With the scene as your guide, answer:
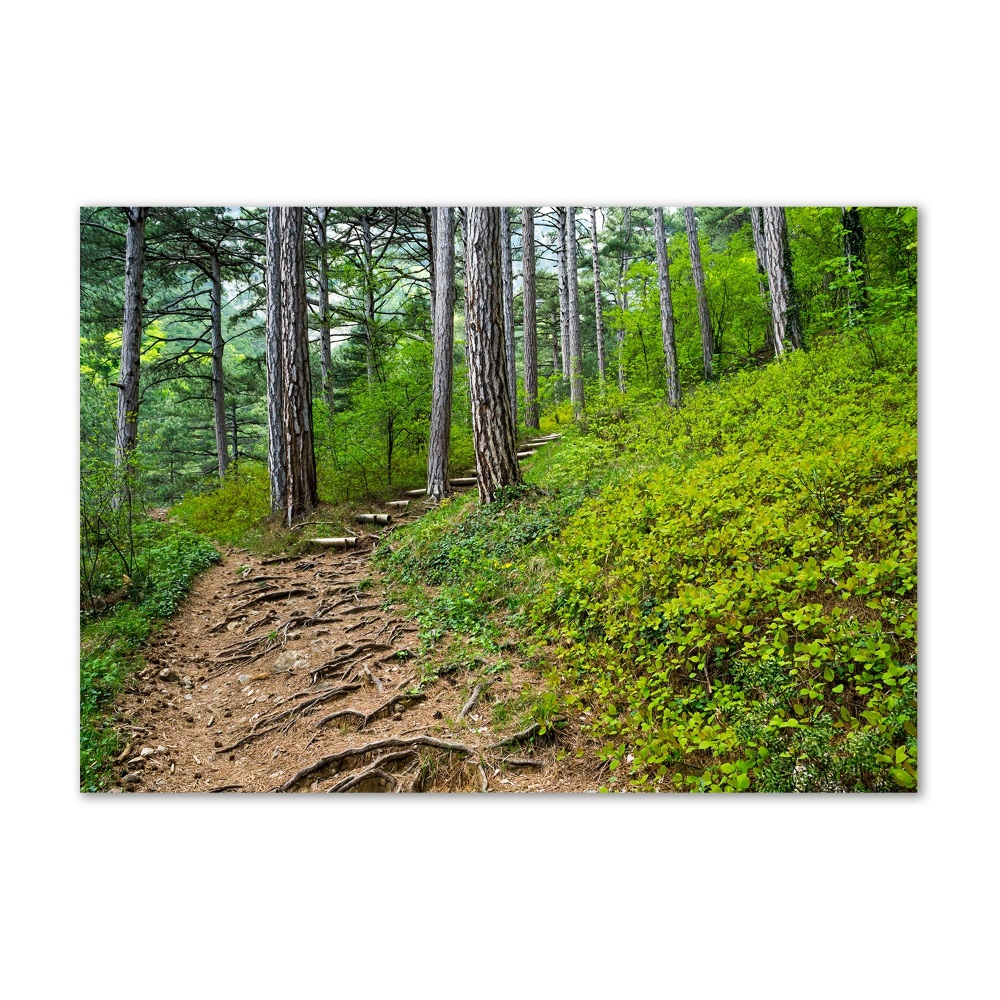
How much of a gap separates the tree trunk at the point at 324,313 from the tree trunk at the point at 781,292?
5.14 m

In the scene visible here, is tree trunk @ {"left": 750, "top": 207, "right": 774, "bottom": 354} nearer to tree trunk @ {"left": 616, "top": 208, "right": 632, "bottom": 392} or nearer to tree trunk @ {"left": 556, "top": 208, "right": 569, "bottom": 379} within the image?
tree trunk @ {"left": 616, "top": 208, "right": 632, "bottom": 392}

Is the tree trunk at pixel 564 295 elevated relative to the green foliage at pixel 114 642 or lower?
elevated

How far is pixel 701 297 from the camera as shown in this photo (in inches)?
293

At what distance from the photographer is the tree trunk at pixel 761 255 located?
4177 millimetres

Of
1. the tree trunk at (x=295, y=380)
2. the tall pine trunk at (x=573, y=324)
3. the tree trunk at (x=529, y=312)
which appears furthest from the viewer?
the tree trunk at (x=529, y=312)

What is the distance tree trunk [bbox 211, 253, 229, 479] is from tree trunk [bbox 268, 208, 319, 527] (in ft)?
1.78

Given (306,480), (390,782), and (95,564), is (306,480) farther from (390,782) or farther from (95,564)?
(390,782)

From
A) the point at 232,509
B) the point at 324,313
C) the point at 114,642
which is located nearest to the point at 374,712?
the point at 114,642

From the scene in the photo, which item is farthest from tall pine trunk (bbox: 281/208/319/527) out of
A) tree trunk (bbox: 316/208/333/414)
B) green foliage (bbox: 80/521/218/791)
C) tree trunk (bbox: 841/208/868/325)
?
tree trunk (bbox: 841/208/868/325)

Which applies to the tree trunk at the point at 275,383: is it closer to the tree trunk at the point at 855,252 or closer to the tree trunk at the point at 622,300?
the tree trunk at the point at 622,300

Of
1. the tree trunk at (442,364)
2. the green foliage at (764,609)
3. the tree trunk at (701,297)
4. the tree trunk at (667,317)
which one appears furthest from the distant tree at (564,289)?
the green foliage at (764,609)

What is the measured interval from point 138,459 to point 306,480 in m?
2.42
